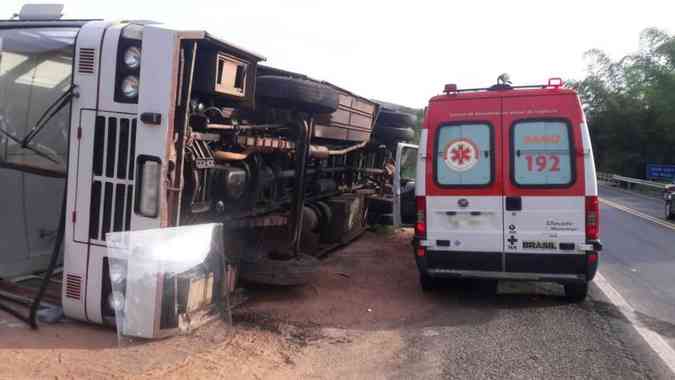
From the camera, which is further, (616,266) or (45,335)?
(616,266)

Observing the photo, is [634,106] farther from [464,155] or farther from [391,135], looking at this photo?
[464,155]

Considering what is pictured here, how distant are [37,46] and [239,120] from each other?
1978mm

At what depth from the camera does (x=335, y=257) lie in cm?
939

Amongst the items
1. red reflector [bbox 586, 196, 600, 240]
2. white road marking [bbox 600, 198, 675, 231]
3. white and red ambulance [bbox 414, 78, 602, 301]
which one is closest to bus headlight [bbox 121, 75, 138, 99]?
white and red ambulance [bbox 414, 78, 602, 301]

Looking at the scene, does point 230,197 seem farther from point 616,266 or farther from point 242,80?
point 616,266

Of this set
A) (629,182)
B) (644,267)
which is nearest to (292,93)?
(644,267)

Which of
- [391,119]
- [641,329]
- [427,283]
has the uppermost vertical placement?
[391,119]

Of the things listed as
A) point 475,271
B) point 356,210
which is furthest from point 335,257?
point 475,271

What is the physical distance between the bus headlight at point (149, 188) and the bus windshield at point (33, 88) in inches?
43.1

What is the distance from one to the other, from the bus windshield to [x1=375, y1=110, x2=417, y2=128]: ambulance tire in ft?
24.9

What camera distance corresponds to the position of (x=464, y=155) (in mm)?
6656

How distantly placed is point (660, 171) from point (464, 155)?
122 ft

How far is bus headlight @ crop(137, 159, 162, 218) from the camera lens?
4.64 metres

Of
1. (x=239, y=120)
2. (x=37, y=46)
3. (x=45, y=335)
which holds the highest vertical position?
(x=37, y=46)
